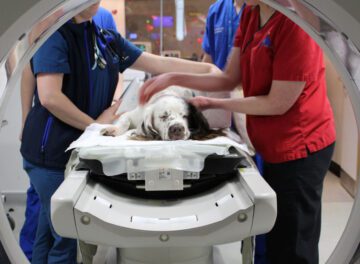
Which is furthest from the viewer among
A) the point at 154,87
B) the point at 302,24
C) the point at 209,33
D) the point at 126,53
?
the point at 209,33

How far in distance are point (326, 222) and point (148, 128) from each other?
1.91m

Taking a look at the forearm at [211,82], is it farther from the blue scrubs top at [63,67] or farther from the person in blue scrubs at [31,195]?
the person in blue scrubs at [31,195]

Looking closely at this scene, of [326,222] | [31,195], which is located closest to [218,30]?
[31,195]

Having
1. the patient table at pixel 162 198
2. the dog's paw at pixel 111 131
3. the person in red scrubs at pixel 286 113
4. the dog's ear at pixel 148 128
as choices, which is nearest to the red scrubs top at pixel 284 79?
the person in red scrubs at pixel 286 113

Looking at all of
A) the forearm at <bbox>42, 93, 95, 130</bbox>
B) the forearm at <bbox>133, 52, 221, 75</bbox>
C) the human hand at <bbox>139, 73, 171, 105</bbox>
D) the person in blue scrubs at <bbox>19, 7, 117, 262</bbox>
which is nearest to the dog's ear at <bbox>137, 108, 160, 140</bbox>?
the human hand at <bbox>139, 73, 171, 105</bbox>

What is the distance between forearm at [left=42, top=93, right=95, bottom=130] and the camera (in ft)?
4.83

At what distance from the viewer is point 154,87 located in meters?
1.54

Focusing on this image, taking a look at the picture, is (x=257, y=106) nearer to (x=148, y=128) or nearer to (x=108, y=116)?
(x=148, y=128)

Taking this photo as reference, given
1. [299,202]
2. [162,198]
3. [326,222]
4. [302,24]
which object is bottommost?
[326,222]

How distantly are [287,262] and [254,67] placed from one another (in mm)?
727

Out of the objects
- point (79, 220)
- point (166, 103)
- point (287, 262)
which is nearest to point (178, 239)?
point (79, 220)

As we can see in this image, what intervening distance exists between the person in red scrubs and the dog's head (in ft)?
0.21

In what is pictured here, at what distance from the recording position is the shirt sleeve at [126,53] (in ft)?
5.82

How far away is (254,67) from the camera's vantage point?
4.58ft
